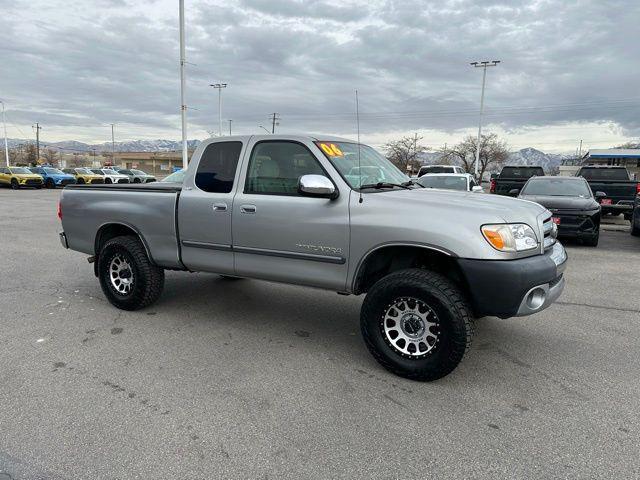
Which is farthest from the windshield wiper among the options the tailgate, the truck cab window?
the tailgate

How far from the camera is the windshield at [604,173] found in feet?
47.5

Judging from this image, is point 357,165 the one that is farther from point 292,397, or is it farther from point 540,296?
point 292,397

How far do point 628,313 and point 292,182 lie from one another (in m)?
4.16

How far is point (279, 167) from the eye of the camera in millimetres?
4273

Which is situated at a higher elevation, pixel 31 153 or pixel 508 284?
pixel 31 153

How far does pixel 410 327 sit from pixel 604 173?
14.1m

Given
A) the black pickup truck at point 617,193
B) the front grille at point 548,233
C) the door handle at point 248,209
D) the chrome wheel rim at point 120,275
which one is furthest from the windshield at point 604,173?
the chrome wheel rim at point 120,275

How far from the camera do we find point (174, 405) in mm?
3172

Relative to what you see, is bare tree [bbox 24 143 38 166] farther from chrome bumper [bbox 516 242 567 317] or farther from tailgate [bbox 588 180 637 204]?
chrome bumper [bbox 516 242 567 317]

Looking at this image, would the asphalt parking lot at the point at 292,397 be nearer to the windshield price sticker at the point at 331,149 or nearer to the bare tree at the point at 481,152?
the windshield price sticker at the point at 331,149

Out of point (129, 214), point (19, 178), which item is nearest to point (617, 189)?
point (129, 214)

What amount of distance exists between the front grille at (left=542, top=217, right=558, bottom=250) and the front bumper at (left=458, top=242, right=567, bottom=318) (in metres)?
0.35

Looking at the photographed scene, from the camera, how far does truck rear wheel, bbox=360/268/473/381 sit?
3365mm

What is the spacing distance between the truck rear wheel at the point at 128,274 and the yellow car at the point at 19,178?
3329cm
